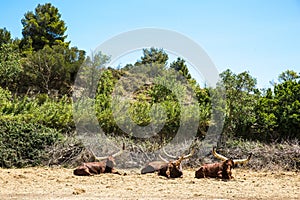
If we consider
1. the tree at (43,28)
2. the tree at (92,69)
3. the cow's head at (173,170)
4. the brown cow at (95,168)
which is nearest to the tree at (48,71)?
the tree at (92,69)

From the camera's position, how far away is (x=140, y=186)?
31.3ft

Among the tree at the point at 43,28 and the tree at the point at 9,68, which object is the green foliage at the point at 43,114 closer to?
the tree at the point at 9,68

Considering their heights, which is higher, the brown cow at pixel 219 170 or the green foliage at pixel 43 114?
the green foliage at pixel 43 114

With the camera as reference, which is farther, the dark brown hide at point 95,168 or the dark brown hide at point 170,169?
the dark brown hide at point 95,168

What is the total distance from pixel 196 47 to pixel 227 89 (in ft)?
11.2

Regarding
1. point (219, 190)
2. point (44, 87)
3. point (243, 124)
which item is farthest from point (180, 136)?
point (44, 87)

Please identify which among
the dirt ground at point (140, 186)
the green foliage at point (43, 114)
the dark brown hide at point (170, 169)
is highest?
the green foliage at point (43, 114)

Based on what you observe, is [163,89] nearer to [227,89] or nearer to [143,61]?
[227,89]

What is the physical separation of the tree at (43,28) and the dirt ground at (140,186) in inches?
862

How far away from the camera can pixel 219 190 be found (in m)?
8.88

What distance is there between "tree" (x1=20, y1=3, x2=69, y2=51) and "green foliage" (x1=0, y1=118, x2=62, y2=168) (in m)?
19.1

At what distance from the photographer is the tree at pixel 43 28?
32.2m

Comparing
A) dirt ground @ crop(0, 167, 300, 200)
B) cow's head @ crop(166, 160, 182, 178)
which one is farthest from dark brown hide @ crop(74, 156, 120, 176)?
cow's head @ crop(166, 160, 182, 178)

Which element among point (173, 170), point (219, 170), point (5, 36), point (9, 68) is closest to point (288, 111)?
point (219, 170)
